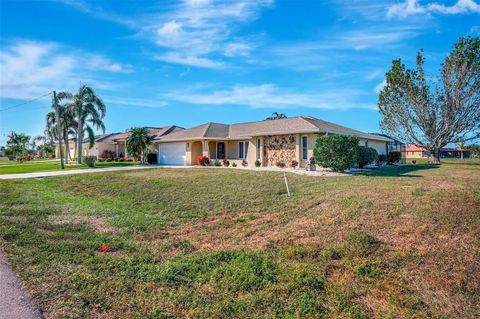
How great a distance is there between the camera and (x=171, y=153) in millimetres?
33438

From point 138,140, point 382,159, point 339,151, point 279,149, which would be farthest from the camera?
point 138,140

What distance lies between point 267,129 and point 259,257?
71.2 ft

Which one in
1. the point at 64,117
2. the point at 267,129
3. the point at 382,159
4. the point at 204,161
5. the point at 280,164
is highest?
the point at 64,117

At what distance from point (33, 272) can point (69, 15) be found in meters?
13.5

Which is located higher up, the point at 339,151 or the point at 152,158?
the point at 339,151

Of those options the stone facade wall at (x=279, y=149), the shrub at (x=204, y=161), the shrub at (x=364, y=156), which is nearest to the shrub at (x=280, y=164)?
the stone facade wall at (x=279, y=149)

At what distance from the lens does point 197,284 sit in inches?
170

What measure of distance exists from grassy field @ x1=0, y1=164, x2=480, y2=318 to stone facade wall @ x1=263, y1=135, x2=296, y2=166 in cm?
1415

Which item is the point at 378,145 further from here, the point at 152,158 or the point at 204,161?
the point at 152,158

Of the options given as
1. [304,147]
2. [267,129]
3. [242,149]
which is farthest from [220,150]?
[304,147]

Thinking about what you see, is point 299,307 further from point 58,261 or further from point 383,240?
point 58,261

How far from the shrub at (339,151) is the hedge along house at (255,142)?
3.18 m

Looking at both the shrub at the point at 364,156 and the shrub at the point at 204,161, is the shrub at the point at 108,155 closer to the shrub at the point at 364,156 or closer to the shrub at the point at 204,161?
the shrub at the point at 204,161

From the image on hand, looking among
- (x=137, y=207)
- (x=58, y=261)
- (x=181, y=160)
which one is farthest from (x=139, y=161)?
(x=58, y=261)
